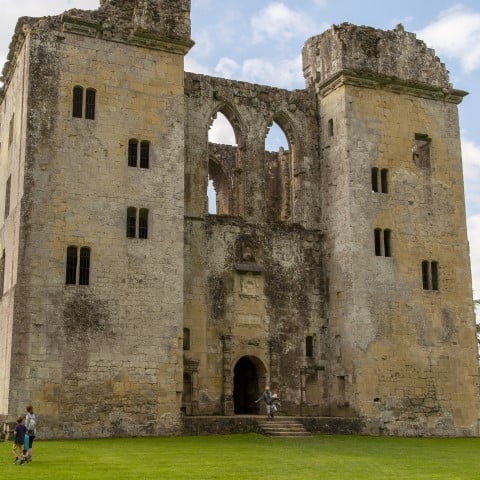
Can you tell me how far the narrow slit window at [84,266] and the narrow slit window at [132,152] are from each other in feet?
11.0

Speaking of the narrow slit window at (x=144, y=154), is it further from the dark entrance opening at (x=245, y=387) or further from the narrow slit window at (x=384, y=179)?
the narrow slit window at (x=384, y=179)

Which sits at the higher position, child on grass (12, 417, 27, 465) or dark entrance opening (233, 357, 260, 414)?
dark entrance opening (233, 357, 260, 414)

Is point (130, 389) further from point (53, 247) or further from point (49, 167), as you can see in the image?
point (49, 167)

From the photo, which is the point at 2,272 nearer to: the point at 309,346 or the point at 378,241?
the point at 309,346

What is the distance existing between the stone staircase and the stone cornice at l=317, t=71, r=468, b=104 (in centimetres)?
1269

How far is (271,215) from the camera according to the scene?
35.6 metres

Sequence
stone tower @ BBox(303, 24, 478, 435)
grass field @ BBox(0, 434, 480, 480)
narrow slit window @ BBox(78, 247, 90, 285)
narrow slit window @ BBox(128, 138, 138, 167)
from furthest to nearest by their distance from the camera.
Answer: stone tower @ BBox(303, 24, 478, 435) → narrow slit window @ BBox(128, 138, 138, 167) → narrow slit window @ BBox(78, 247, 90, 285) → grass field @ BBox(0, 434, 480, 480)

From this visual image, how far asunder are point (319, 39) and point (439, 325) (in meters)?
12.1

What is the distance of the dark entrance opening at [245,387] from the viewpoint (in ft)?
101

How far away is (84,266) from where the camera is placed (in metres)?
26.5

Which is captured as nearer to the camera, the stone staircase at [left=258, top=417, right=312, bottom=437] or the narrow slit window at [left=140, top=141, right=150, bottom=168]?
the stone staircase at [left=258, top=417, right=312, bottom=437]

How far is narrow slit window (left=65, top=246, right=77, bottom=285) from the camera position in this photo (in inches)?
1032

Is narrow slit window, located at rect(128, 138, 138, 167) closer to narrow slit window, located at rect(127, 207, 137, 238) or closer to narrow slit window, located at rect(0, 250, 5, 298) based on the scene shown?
narrow slit window, located at rect(127, 207, 137, 238)

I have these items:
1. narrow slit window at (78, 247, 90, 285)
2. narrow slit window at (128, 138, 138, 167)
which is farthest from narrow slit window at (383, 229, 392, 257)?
narrow slit window at (78, 247, 90, 285)
